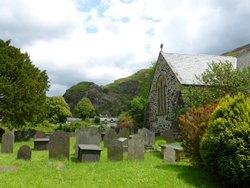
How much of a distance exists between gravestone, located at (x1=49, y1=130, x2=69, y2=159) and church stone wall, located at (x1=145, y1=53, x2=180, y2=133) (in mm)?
13620

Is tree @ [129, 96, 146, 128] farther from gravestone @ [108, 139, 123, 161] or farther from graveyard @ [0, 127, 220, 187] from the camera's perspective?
gravestone @ [108, 139, 123, 161]

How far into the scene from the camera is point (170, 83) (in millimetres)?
28250

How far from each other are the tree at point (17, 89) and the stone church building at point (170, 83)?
429 inches

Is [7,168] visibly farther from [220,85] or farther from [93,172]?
[220,85]

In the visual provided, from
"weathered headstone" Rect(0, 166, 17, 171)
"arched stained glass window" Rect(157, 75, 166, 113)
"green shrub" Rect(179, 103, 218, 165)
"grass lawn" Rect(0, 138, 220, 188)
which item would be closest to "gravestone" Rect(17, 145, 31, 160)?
"grass lawn" Rect(0, 138, 220, 188)

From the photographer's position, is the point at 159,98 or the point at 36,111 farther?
the point at 159,98

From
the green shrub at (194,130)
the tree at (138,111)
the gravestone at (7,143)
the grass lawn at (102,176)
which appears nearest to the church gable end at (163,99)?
the tree at (138,111)

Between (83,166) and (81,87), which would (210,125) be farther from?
(81,87)

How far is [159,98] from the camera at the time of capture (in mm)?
31078

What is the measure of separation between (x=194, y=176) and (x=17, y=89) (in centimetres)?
1887

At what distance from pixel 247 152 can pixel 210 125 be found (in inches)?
56.7

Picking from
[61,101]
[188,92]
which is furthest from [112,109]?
[188,92]

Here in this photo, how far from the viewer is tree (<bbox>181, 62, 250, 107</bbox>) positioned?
17859 millimetres

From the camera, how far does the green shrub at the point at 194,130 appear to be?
1132cm
